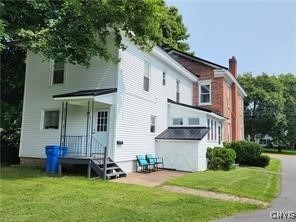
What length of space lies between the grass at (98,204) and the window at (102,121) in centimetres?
440

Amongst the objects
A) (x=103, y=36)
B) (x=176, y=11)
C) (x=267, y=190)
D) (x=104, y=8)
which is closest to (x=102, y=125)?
(x=103, y=36)

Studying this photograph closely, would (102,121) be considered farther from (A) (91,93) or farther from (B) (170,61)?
(B) (170,61)

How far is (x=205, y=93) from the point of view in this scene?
88.4 ft

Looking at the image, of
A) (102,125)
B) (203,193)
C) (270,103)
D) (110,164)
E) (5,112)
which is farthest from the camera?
(270,103)

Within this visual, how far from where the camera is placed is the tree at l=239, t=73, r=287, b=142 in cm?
5341

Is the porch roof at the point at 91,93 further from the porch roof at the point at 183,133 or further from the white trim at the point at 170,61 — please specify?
the porch roof at the point at 183,133

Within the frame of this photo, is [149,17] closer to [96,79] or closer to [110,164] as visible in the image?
[96,79]

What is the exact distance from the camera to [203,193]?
36.9 ft

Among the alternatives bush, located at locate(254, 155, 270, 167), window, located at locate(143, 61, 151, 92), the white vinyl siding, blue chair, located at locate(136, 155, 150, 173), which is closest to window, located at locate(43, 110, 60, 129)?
the white vinyl siding

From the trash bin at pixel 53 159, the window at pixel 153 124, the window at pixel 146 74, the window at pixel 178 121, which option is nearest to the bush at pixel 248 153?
the window at pixel 178 121

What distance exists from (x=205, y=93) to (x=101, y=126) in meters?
13.2

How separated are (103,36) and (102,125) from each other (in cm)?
421

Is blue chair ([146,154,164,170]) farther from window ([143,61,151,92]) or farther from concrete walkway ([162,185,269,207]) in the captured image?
concrete walkway ([162,185,269,207])

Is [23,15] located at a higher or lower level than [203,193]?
higher
